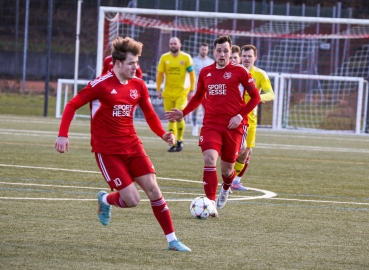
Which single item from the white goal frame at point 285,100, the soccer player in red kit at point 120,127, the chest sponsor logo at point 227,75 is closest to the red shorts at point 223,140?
the chest sponsor logo at point 227,75

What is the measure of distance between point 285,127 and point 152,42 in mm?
4691

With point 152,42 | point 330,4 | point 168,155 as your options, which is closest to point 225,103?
point 168,155

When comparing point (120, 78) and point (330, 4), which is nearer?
point (120, 78)

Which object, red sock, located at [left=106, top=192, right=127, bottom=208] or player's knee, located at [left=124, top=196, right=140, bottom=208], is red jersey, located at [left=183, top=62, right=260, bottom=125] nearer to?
red sock, located at [left=106, top=192, right=127, bottom=208]

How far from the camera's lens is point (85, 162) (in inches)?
507

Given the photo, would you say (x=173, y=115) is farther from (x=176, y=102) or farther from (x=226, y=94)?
(x=176, y=102)

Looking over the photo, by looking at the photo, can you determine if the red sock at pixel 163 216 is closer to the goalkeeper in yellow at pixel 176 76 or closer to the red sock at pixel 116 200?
the red sock at pixel 116 200

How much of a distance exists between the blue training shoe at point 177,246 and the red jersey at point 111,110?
0.85 metres

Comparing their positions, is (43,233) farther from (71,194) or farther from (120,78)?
(71,194)

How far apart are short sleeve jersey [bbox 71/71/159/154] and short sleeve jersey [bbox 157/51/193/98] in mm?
9503

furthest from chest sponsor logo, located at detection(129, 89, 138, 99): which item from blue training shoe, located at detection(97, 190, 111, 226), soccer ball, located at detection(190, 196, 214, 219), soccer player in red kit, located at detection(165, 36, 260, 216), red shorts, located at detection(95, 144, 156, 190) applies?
soccer player in red kit, located at detection(165, 36, 260, 216)

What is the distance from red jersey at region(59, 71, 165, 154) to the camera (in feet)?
21.6

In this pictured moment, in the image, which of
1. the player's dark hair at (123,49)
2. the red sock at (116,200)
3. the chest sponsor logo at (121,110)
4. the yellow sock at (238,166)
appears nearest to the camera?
the player's dark hair at (123,49)

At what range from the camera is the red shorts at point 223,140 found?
8578mm
